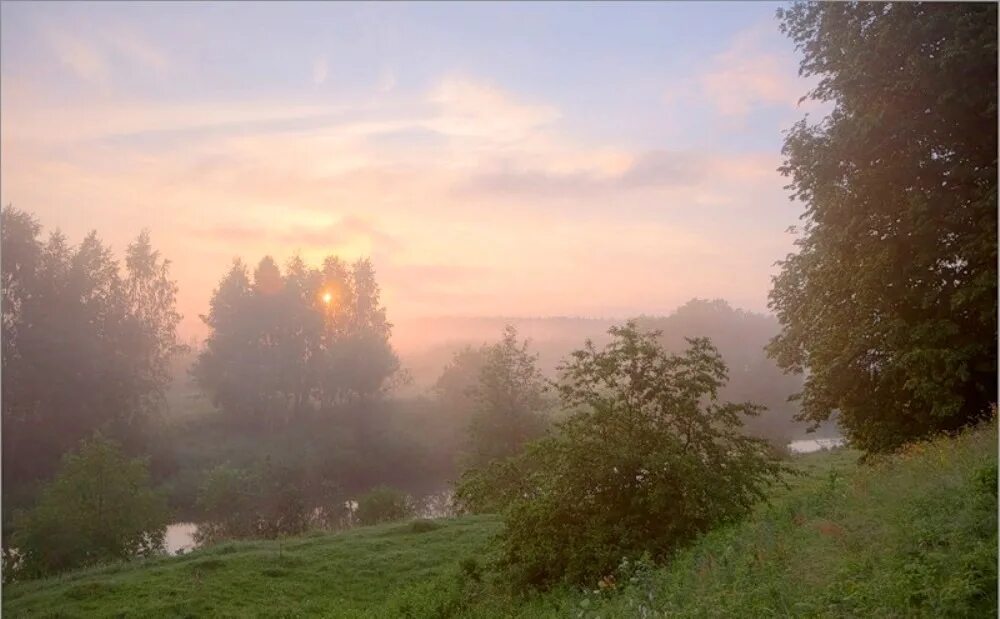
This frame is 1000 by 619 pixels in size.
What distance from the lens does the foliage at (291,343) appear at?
7444cm

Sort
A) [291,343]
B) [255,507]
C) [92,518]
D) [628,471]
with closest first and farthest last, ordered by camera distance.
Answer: [628,471]
[92,518]
[255,507]
[291,343]

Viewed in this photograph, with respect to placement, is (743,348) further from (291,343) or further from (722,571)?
(722,571)

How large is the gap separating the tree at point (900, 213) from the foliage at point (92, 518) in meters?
30.0

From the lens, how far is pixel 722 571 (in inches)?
494

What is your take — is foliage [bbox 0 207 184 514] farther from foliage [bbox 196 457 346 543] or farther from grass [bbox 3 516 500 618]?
grass [bbox 3 516 500 618]

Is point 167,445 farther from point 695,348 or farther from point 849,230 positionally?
point 849,230

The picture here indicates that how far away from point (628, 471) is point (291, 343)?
2584 inches

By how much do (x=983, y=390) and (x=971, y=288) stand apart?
313 cm

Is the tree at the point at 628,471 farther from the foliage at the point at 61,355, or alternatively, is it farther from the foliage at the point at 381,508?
the foliage at the point at 61,355

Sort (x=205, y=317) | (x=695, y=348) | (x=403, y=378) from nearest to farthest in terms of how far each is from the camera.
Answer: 1. (x=695, y=348)
2. (x=205, y=317)
3. (x=403, y=378)

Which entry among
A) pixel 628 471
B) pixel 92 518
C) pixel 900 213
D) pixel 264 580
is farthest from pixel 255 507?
pixel 900 213

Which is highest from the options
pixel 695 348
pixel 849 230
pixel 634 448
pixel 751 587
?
pixel 849 230

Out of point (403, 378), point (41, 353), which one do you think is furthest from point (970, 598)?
point (403, 378)

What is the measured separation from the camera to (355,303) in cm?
8444
